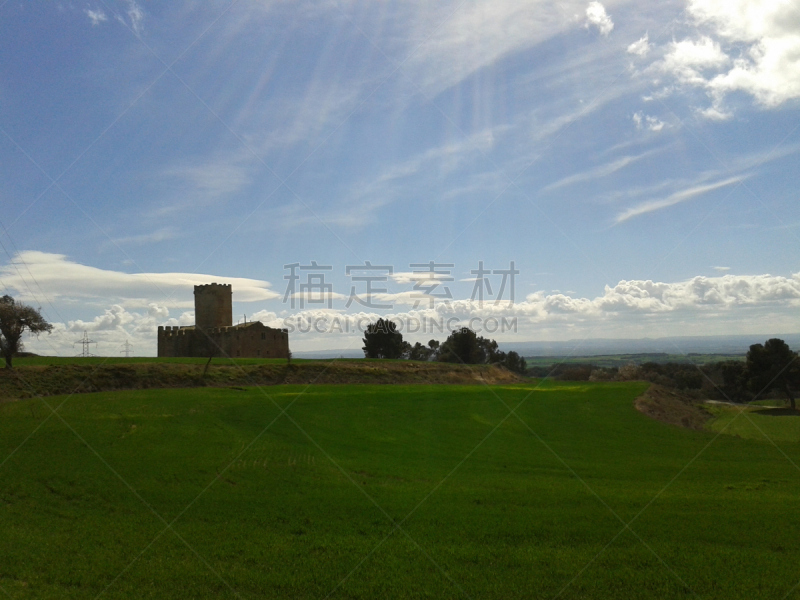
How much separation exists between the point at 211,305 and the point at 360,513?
7034cm

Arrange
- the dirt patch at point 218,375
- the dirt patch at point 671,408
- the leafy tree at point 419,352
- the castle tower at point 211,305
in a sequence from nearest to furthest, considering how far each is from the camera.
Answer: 1. the dirt patch at point 218,375
2. the dirt patch at point 671,408
3. the castle tower at point 211,305
4. the leafy tree at point 419,352

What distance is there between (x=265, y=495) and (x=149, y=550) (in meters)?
3.89

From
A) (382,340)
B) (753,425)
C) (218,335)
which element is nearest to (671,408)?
(753,425)

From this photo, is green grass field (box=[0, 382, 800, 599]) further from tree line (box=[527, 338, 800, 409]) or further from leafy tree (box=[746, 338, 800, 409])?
tree line (box=[527, 338, 800, 409])

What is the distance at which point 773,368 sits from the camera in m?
59.3

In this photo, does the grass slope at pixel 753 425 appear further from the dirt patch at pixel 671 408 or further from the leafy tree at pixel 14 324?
the leafy tree at pixel 14 324

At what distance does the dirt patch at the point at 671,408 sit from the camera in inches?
1482

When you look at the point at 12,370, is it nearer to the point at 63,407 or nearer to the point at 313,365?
the point at 63,407

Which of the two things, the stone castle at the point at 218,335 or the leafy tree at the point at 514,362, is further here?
the leafy tree at the point at 514,362

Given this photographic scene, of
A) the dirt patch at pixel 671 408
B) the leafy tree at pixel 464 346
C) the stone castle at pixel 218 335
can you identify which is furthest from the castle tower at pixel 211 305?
the dirt patch at pixel 671 408

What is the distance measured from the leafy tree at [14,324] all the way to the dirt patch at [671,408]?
136 feet

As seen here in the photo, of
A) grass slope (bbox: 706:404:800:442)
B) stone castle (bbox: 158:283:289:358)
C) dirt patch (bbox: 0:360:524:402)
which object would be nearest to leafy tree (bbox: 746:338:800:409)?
grass slope (bbox: 706:404:800:442)

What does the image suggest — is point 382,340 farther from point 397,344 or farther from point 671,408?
point 671,408

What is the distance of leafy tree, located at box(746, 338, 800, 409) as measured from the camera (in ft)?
191
